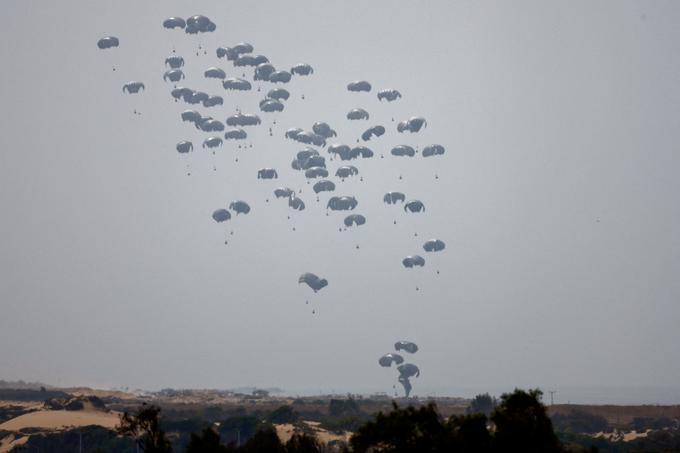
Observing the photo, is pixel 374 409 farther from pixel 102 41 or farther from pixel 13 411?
pixel 102 41

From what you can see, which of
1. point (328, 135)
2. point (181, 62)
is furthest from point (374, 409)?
point (181, 62)

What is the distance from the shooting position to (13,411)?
173750 mm

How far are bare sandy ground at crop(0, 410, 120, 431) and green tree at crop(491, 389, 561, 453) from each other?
9444 cm

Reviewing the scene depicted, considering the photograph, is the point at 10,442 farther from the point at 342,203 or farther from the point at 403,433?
the point at 403,433

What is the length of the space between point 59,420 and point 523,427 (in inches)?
4294

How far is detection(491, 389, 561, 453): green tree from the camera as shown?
63.0 meters

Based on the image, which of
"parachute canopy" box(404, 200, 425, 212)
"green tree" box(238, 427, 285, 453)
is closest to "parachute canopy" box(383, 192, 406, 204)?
"parachute canopy" box(404, 200, 425, 212)

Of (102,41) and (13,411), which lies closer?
(102,41)

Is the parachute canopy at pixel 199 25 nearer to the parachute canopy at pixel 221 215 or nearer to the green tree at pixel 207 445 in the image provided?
the parachute canopy at pixel 221 215

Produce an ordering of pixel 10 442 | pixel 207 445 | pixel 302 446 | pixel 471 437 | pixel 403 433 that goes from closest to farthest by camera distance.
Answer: pixel 471 437, pixel 403 433, pixel 207 445, pixel 302 446, pixel 10 442

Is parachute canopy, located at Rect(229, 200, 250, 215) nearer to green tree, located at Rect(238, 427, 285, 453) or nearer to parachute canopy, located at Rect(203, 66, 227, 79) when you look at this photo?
parachute canopy, located at Rect(203, 66, 227, 79)

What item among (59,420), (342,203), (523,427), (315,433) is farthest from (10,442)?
(523,427)

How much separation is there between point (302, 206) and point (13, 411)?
2107 inches

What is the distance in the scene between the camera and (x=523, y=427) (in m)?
63.5
